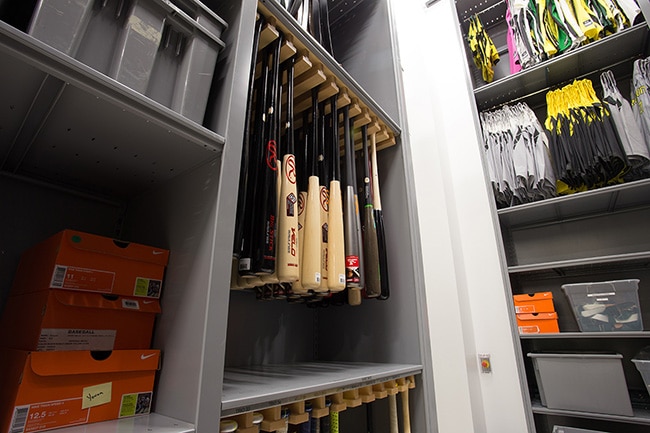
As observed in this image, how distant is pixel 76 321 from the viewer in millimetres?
529

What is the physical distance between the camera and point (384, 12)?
1557 millimetres

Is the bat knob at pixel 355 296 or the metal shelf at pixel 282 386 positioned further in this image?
the bat knob at pixel 355 296

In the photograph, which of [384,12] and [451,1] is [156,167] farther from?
[451,1]

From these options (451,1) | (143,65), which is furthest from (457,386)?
(451,1)

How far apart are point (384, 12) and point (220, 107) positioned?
128 cm

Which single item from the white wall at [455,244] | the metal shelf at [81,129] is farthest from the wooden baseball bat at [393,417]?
the metal shelf at [81,129]

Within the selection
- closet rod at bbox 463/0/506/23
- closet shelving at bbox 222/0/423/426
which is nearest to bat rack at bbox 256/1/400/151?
closet shelving at bbox 222/0/423/426

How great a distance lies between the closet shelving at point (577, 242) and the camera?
5.32 feet

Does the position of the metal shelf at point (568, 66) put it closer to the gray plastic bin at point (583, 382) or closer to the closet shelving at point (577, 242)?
the closet shelving at point (577, 242)

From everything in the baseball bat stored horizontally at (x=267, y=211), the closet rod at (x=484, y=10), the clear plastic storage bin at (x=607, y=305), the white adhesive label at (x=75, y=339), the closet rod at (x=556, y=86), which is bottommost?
the white adhesive label at (x=75, y=339)

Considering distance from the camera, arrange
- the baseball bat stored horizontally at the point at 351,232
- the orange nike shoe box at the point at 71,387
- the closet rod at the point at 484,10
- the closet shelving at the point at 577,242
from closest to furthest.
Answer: the orange nike shoe box at the point at 71,387 → the baseball bat stored horizontally at the point at 351,232 → the closet shelving at the point at 577,242 → the closet rod at the point at 484,10

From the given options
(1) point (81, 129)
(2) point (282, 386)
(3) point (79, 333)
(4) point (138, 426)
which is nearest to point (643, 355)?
(2) point (282, 386)

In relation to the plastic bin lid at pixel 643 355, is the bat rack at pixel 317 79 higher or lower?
higher

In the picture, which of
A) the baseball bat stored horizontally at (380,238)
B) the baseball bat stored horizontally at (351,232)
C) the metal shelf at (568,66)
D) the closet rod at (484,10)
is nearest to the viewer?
the baseball bat stored horizontally at (351,232)
